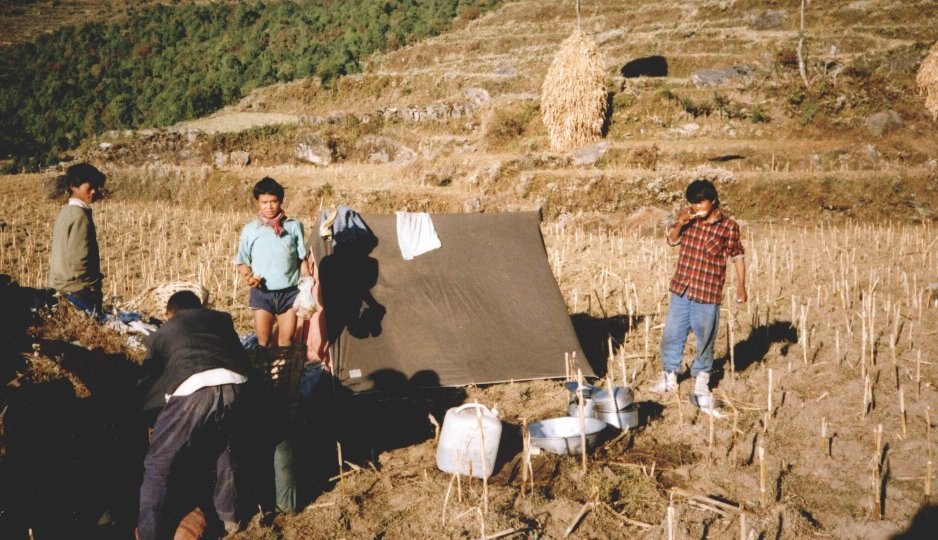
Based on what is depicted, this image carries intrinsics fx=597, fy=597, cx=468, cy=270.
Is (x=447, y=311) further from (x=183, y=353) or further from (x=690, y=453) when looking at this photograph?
(x=183, y=353)

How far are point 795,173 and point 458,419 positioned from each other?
44.3ft

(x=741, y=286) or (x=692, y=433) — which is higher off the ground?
(x=741, y=286)

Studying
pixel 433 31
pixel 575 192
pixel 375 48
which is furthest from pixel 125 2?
pixel 575 192

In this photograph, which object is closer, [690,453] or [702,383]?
[690,453]

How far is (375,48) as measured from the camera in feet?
159

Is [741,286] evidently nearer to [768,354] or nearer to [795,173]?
[768,354]

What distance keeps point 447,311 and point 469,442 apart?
2.22 meters

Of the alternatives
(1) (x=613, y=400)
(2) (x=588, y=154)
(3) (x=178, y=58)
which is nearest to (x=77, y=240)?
(1) (x=613, y=400)

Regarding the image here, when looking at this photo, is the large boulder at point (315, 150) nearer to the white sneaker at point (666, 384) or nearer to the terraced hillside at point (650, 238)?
the terraced hillside at point (650, 238)

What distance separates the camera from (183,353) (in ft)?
10.5

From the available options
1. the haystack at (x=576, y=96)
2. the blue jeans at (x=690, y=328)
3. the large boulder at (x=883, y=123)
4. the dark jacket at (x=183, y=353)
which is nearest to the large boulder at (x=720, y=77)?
the haystack at (x=576, y=96)

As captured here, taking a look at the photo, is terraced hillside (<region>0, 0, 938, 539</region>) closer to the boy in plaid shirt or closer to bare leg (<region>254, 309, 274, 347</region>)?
the boy in plaid shirt

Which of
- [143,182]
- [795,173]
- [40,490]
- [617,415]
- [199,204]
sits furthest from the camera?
[143,182]

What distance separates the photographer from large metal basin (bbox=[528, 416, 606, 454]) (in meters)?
4.30
